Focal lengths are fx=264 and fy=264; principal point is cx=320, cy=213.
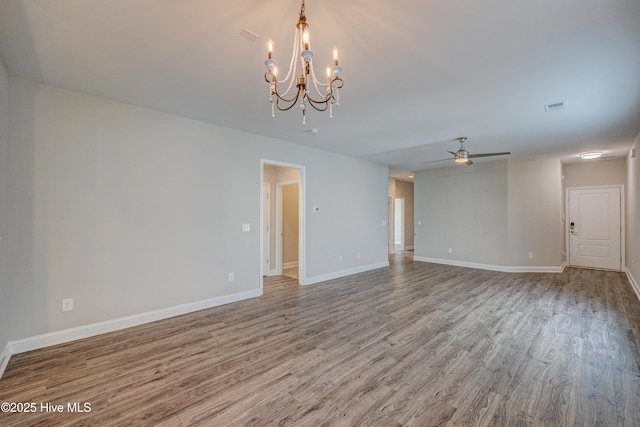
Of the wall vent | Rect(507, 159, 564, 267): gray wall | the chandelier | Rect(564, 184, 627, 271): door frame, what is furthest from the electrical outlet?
Rect(564, 184, 627, 271): door frame

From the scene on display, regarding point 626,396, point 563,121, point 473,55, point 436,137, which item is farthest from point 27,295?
point 563,121

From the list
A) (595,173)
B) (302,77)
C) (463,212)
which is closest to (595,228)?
(595,173)

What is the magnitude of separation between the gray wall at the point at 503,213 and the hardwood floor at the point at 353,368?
2493 mm

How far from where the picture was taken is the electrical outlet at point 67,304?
295cm

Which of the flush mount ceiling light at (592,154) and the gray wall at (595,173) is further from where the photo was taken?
the gray wall at (595,173)

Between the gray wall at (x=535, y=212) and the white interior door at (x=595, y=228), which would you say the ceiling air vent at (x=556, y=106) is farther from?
the white interior door at (x=595, y=228)

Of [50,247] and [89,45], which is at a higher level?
[89,45]

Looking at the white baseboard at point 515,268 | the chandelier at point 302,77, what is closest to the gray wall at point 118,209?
the chandelier at point 302,77

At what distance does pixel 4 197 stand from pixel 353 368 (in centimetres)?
376

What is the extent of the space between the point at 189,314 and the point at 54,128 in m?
2.75

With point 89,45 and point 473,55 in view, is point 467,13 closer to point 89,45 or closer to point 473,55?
point 473,55

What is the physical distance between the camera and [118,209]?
3291 mm

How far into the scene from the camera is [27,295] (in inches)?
108

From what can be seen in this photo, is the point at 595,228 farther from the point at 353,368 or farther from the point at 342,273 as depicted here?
the point at 353,368
